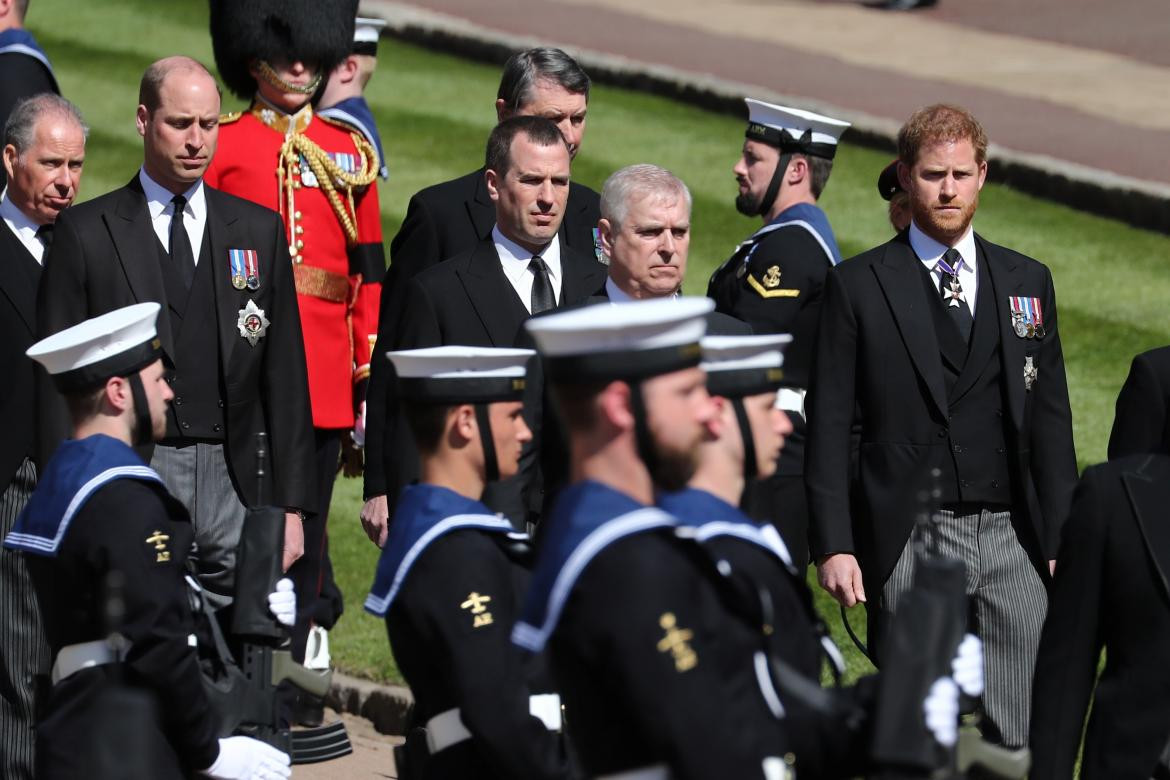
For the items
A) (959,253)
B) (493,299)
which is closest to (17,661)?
(493,299)

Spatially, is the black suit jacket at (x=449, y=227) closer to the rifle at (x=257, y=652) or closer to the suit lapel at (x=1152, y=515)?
the rifle at (x=257, y=652)

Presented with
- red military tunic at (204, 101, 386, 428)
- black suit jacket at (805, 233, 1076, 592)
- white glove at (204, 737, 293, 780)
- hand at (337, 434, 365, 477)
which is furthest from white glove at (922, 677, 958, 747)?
hand at (337, 434, 365, 477)

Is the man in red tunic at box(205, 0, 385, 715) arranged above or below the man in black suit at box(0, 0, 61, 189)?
below

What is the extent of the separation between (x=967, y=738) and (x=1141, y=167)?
34.3ft

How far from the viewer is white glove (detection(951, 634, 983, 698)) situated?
4.84 m

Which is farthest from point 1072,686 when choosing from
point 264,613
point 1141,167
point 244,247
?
point 1141,167

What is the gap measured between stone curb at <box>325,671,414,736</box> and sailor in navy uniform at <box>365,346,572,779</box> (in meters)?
3.47

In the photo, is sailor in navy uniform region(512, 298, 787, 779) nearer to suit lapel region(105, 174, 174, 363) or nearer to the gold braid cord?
suit lapel region(105, 174, 174, 363)

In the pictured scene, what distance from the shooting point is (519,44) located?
18531mm

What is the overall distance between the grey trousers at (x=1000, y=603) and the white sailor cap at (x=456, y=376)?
2.11 meters

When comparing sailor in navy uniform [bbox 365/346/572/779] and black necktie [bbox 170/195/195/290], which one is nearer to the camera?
sailor in navy uniform [bbox 365/346/572/779]

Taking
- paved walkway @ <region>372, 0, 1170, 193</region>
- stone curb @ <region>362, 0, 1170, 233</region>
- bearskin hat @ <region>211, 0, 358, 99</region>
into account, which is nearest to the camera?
bearskin hat @ <region>211, 0, 358, 99</region>

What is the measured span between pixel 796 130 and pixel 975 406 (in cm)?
179

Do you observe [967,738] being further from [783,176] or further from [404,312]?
[783,176]
